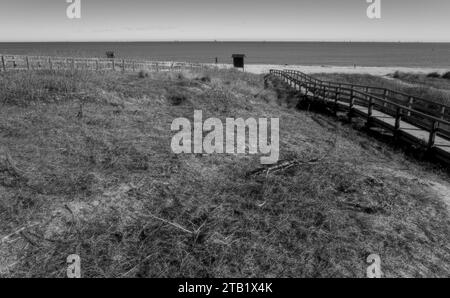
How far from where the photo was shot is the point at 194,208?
19.5ft

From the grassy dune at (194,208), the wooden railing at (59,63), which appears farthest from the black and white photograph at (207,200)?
the wooden railing at (59,63)

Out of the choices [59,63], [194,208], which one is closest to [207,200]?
[194,208]

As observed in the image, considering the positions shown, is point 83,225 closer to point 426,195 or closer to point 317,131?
point 426,195

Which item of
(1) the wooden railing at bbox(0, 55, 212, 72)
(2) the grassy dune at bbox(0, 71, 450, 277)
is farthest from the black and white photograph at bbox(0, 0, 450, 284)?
(1) the wooden railing at bbox(0, 55, 212, 72)

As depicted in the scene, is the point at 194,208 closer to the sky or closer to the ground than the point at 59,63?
closer to the ground

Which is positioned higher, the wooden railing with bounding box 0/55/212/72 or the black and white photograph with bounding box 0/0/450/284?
the wooden railing with bounding box 0/55/212/72

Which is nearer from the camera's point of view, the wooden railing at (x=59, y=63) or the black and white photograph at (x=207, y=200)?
the black and white photograph at (x=207, y=200)

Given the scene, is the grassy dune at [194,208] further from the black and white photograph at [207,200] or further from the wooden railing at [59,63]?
the wooden railing at [59,63]

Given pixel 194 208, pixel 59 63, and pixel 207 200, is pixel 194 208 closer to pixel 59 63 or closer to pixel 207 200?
pixel 207 200

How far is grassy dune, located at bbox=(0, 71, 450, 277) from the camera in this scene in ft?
15.3

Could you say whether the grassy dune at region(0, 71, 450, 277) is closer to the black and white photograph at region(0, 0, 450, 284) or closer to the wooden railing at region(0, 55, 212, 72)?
the black and white photograph at region(0, 0, 450, 284)

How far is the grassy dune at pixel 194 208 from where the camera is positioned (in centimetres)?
466

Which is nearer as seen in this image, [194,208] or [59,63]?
[194,208]
